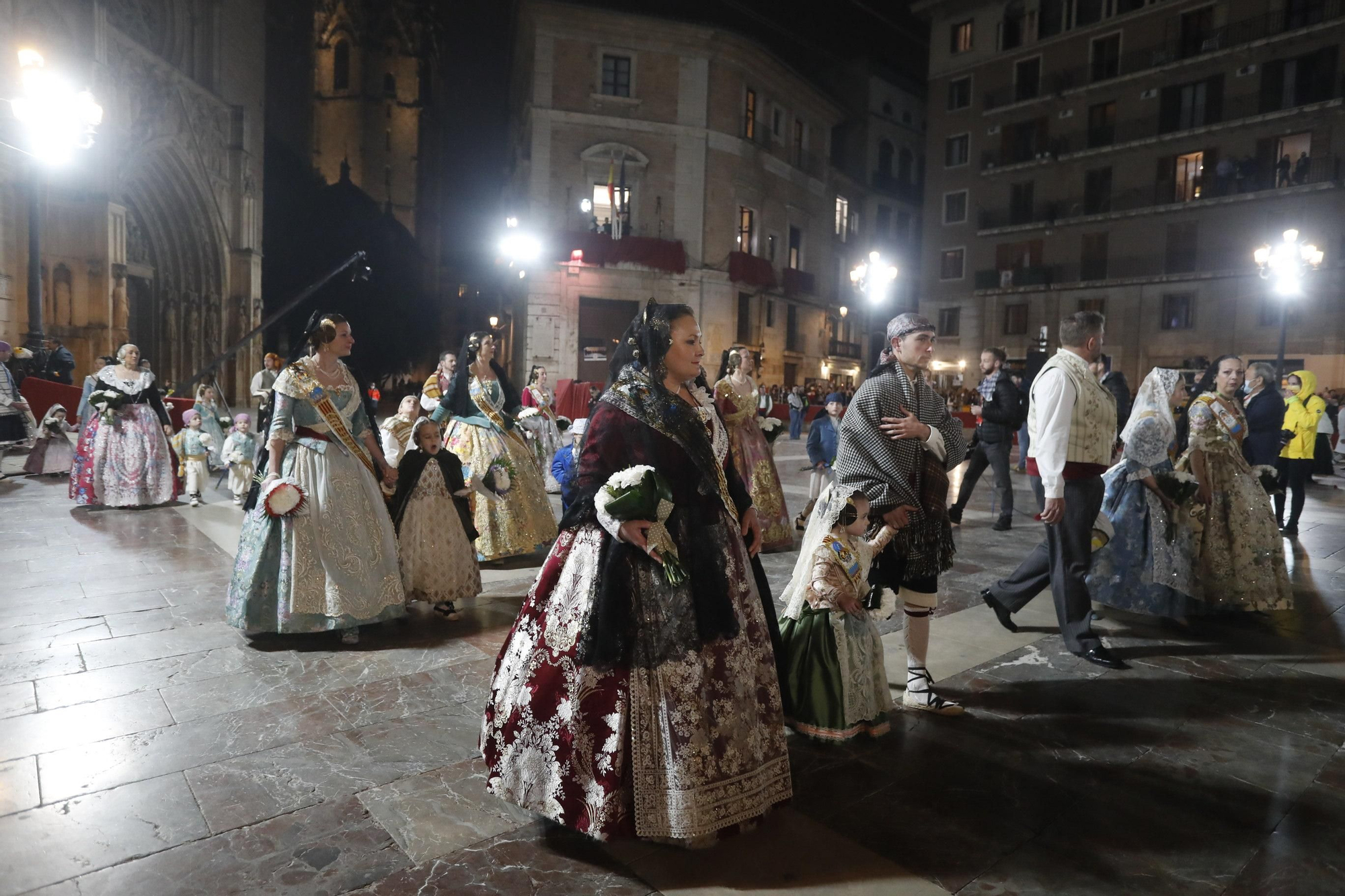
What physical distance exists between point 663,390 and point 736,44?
28399 millimetres

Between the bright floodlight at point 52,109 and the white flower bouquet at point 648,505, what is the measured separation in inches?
472

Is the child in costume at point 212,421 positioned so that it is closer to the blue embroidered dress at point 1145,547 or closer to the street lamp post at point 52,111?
the street lamp post at point 52,111

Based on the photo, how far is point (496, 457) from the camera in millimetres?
6523

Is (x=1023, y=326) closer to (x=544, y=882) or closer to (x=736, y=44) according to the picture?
(x=736, y=44)

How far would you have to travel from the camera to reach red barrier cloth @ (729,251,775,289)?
27.9 metres

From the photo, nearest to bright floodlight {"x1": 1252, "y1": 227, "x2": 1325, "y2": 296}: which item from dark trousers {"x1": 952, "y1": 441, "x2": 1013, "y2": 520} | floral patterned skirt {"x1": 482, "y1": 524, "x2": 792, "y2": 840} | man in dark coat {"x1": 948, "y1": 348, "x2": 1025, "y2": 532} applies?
man in dark coat {"x1": 948, "y1": 348, "x2": 1025, "y2": 532}

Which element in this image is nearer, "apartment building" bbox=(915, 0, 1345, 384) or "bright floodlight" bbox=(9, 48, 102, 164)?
"bright floodlight" bbox=(9, 48, 102, 164)

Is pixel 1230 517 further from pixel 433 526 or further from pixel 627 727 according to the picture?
pixel 433 526

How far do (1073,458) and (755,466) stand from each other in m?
3.42

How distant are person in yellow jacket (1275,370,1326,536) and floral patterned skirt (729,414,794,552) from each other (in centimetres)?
532

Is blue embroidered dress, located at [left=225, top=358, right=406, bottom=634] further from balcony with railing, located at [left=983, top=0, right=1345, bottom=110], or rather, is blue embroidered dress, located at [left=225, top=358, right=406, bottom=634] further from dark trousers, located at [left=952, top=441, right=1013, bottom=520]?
balcony with railing, located at [left=983, top=0, right=1345, bottom=110]

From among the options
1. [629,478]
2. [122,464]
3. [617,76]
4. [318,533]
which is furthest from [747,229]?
[629,478]

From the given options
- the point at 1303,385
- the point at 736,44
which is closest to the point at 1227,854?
the point at 1303,385

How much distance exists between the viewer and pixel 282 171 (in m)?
44.2
